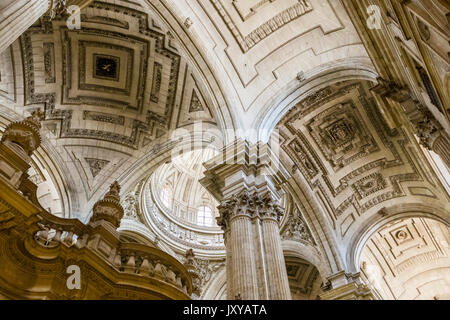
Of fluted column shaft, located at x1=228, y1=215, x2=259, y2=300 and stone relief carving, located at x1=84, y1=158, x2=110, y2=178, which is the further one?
stone relief carving, located at x1=84, y1=158, x2=110, y2=178

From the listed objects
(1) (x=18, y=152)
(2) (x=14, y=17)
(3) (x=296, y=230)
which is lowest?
(1) (x=18, y=152)

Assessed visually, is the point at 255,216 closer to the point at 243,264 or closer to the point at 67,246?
the point at 243,264

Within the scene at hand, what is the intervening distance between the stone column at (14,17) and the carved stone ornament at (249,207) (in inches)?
179

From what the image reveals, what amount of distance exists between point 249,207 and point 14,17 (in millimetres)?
4894

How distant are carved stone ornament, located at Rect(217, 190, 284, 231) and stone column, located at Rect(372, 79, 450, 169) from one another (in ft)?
9.47

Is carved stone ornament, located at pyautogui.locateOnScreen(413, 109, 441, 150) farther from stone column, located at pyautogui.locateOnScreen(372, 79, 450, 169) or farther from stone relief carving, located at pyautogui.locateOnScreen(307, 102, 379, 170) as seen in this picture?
stone relief carving, located at pyautogui.locateOnScreen(307, 102, 379, 170)

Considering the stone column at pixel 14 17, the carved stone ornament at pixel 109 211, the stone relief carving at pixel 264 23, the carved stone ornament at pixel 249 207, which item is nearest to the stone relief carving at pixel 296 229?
the stone relief carving at pixel 264 23

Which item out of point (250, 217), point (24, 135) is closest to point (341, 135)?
point (250, 217)

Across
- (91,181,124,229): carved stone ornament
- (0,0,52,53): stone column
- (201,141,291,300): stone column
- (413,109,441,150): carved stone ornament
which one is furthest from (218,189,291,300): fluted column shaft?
(0,0,52,53): stone column

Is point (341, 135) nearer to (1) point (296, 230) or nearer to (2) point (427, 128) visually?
(1) point (296, 230)

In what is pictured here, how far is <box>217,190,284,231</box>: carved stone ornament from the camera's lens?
7.89 metres

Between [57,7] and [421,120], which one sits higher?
[57,7]

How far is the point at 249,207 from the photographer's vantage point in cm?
793

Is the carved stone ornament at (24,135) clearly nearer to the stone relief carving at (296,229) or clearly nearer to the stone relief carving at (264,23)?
the stone relief carving at (264,23)
